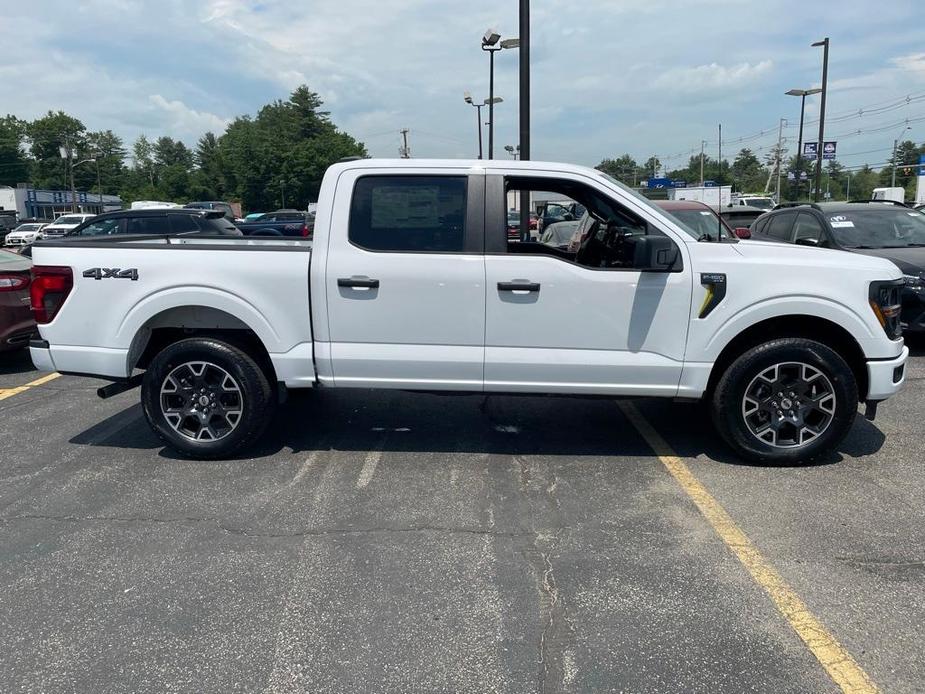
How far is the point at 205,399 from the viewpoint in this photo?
4.93 metres

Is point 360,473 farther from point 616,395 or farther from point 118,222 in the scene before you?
point 118,222

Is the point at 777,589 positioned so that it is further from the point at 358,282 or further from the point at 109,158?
the point at 109,158

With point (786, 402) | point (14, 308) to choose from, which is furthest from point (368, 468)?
point (14, 308)

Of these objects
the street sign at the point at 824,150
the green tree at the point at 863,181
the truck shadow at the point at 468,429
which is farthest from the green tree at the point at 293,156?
the truck shadow at the point at 468,429

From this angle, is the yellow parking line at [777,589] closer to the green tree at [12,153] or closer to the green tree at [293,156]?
the green tree at [293,156]

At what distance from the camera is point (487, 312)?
4.56m

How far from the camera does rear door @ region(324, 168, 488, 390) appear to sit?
4.55 meters

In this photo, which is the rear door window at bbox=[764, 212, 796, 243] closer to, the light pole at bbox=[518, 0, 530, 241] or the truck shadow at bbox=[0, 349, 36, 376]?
the light pole at bbox=[518, 0, 530, 241]

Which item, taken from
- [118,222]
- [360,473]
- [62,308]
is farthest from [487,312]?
[118,222]

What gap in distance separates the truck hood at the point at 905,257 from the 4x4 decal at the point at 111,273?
22.6 ft

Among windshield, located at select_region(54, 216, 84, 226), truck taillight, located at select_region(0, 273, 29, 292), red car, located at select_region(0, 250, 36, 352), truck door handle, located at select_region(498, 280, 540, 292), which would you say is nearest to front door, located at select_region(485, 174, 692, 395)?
truck door handle, located at select_region(498, 280, 540, 292)

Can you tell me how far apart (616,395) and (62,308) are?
3.84 meters

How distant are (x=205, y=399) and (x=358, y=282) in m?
1.42

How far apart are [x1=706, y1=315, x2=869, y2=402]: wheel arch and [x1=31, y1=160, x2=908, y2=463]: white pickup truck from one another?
13mm
